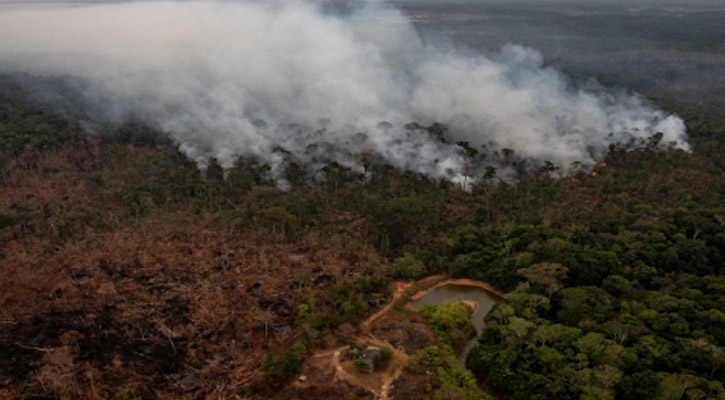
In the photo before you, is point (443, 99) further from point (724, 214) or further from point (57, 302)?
point (57, 302)

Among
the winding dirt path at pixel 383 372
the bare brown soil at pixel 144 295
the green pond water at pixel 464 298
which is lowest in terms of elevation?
the green pond water at pixel 464 298

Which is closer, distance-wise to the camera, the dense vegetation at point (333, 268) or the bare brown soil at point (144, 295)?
the dense vegetation at point (333, 268)

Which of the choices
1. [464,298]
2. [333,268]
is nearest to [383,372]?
[464,298]

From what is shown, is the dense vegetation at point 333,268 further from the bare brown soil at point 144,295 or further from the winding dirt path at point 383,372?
the winding dirt path at point 383,372

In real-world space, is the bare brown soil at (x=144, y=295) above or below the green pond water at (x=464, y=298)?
above

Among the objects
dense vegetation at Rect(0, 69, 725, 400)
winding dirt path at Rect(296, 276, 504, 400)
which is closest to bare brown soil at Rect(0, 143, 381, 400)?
dense vegetation at Rect(0, 69, 725, 400)

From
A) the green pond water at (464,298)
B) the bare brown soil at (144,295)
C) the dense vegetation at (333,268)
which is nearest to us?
the dense vegetation at (333,268)

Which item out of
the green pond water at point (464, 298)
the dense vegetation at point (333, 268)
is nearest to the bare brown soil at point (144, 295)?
the dense vegetation at point (333, 268)
